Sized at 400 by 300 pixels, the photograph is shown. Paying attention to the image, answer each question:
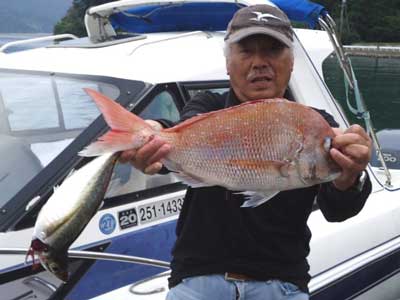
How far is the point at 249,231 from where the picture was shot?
2.29 metres

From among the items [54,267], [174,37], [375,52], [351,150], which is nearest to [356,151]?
[351,150]

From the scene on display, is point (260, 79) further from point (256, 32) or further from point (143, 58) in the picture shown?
point (143, 58)

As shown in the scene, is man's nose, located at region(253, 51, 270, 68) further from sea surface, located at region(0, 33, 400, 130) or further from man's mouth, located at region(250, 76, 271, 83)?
sea surface, located at region(0, 33, 400, 130)

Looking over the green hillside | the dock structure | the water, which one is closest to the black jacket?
the water

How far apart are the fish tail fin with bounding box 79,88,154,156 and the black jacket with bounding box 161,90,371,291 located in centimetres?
28

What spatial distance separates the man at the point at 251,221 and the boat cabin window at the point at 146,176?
84 cm

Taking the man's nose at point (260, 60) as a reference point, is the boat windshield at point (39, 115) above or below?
below

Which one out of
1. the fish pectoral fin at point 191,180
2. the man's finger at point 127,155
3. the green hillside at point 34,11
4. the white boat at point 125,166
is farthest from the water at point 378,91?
the green hillside at point 34,11

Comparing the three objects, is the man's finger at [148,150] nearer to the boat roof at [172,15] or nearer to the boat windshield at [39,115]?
the boat windshield at [39,115]

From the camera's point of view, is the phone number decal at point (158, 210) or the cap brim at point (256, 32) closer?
the cap brim at point (256, 32)

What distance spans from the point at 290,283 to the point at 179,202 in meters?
1.07

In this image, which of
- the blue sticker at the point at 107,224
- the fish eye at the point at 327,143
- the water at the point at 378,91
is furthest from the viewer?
the water at the point at 378,91

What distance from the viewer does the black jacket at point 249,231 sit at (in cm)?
228

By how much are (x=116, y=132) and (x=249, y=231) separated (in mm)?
632
